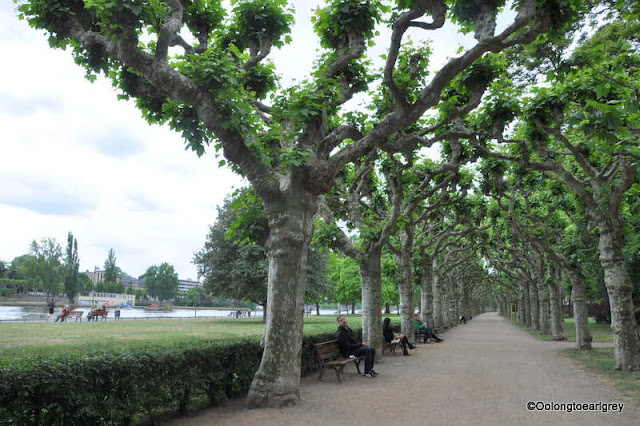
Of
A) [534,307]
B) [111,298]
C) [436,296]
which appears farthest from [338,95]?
[111,298]

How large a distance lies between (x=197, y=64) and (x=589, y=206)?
11.1m

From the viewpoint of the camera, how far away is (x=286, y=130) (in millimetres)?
9562

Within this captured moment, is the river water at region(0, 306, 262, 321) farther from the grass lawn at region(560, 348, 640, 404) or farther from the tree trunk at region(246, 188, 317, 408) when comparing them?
the grass lawn at region(560, 348, 640, 404)

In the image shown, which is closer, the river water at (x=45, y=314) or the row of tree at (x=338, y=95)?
the row of tree at (x=338, y=95)

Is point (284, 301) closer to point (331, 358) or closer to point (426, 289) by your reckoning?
point (331, 358)

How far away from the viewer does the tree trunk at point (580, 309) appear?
58.7 ft

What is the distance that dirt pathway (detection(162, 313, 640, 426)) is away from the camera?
22.9 ft

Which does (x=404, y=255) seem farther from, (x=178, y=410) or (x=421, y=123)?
(x=178, y=410)

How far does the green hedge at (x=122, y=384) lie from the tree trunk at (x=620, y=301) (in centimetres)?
993

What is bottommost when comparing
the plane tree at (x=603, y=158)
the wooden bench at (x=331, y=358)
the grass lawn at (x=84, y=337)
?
the grass lawn at (x=84, y=337)

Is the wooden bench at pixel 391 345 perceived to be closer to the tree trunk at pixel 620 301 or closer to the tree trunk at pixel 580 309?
the tree trunk at pixel 620 301

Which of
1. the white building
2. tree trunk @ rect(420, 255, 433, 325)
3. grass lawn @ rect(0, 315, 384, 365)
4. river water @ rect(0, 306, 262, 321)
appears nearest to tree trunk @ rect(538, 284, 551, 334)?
tree trunk @ rect(420, 255, 433, 325)

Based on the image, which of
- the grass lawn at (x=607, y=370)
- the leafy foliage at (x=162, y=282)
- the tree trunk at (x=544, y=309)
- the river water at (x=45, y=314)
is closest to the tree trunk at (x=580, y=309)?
the grass lawn at (x=607, y=370)

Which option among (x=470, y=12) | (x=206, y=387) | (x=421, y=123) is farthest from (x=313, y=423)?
(x=421, y=123)
